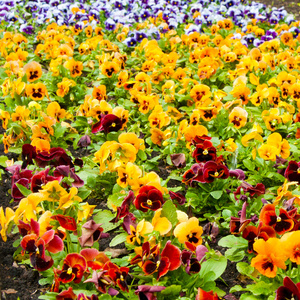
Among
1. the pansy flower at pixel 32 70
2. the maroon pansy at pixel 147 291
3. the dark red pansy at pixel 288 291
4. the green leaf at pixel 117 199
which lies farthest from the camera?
the pansy flower at pixel 32 70

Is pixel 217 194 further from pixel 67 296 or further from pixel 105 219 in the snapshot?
pixel 67 296

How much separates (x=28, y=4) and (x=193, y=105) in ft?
17.1

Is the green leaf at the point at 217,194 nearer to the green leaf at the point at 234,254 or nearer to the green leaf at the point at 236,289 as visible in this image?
the green leaf at the point at 234,254

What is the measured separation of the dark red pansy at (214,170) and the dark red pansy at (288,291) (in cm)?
91

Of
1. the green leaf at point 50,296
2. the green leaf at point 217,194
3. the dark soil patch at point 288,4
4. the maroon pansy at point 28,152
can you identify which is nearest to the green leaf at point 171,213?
the green leaf at point 217,194

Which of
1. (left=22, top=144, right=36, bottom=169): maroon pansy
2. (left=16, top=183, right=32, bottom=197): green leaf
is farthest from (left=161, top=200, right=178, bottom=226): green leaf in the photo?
(left=22, top=144, right=36, bottom=169): maroon pansy

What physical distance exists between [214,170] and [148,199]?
1.75ft

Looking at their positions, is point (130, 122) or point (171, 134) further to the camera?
point (130, 122)

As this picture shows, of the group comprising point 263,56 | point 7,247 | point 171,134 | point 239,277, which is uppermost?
point 263,56

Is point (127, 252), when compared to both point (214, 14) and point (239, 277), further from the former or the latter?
point (214, 14)

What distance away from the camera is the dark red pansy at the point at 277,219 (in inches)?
76.3

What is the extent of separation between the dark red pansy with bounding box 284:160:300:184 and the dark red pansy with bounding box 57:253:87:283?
51.9 inches

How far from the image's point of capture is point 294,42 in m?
5.77

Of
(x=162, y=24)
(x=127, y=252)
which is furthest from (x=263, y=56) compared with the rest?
(x=127, y=252)
